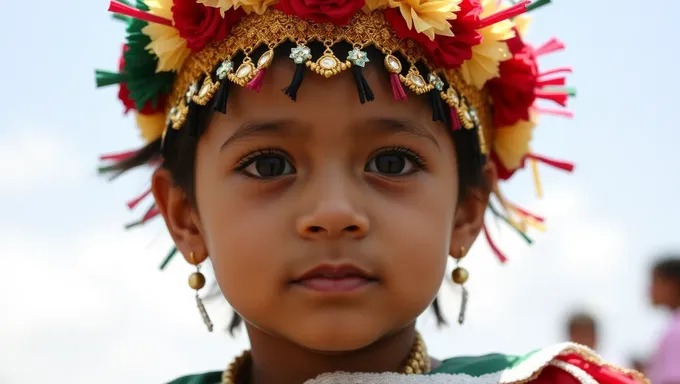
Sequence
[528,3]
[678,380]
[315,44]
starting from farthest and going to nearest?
[678,380]
[528,3]
[315,44]

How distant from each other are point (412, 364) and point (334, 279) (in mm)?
432

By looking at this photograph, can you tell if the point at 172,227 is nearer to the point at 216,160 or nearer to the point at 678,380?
the point at 216,160

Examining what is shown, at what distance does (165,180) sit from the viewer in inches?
101

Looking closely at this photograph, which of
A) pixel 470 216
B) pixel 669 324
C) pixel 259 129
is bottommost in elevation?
pixel 669 324

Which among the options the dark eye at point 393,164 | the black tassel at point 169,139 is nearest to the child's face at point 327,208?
the dark eye at point 393,164

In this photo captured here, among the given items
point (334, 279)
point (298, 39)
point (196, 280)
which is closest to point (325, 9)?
point (298, 39)

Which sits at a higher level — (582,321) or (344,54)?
(344,54)

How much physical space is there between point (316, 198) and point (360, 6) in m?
0.46

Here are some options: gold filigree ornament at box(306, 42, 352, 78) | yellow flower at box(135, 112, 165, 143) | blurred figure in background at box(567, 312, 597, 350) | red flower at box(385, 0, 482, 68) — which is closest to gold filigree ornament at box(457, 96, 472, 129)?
red flower at box(385, 0, 482, 68)

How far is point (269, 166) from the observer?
7.22 ft

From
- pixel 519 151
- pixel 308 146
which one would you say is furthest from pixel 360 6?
pixel 519 151

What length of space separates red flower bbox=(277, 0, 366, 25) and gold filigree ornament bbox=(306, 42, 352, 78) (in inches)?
3.2

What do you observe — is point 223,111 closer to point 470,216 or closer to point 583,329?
point 470,216

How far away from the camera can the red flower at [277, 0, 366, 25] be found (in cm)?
217
